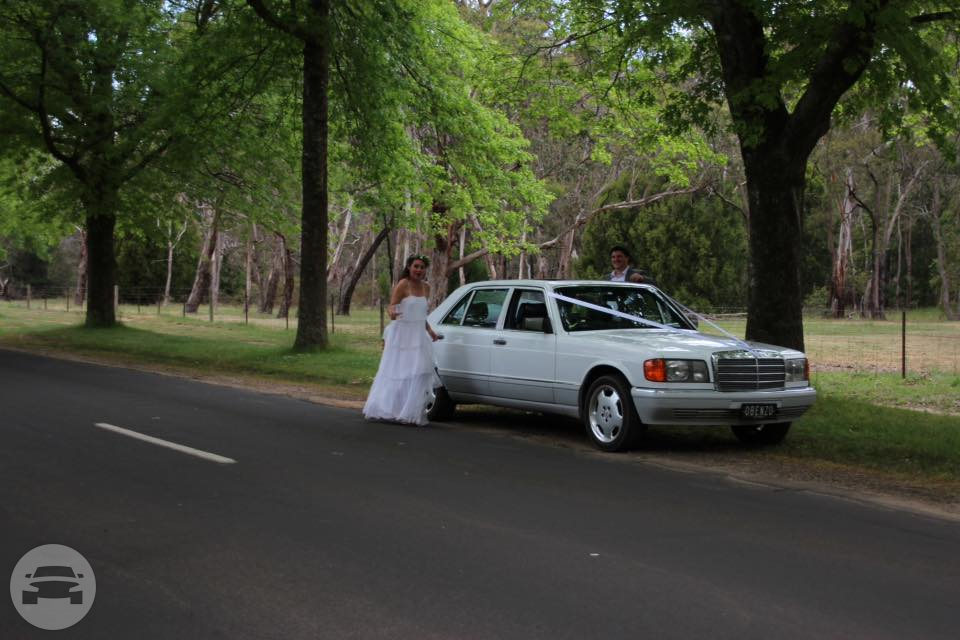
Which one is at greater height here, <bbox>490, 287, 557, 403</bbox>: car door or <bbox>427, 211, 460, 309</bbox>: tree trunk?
<bbox>427, 211, 460, 309</bbox>: tree trunk

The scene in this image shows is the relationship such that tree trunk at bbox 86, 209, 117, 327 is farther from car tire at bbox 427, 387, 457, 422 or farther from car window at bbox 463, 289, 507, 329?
car window at bbox 463, 289, 507, 329

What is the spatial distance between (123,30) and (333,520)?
22367mm

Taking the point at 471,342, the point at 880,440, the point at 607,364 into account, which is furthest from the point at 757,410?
the point at 471,342

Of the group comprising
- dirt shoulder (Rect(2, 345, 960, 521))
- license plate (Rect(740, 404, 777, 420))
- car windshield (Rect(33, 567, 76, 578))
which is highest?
license plate (Rect(740, 404, 777, 420))

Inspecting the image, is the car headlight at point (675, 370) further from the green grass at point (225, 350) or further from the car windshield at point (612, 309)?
the green grass at point (225, 350)

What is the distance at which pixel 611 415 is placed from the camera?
983cm

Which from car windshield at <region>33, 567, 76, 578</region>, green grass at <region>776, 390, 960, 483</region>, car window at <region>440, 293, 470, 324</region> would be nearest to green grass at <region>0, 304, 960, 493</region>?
green grass at <region>776, 390, 960, 483</region>

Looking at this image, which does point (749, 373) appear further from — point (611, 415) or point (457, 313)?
point (457, 313)

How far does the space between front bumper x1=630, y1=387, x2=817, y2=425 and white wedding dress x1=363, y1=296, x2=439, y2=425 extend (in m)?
3.04

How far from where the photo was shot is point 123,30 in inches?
1008

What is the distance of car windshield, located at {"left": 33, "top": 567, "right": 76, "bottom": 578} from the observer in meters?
5.34

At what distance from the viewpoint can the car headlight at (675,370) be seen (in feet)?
31.0

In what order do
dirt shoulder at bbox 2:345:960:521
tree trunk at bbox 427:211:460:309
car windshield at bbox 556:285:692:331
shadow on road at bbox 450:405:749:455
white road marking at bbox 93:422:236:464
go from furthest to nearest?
tree trunk at bbox 427:211:460:309
car windshield at bbox 556:285:692:331
shadow on road at bbox 450:405:749:455
white road marking at bbox 93:422:236:464
dirt shoulder at bbox 2:345:960:521

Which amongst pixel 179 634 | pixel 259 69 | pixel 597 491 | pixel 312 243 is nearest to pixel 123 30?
pixel 259 69
